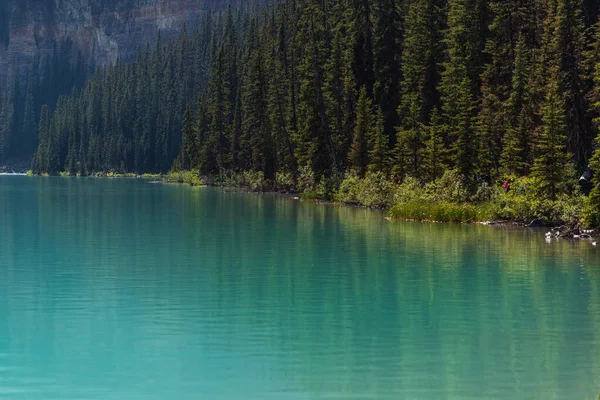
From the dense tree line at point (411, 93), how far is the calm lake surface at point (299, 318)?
1319 centimetres

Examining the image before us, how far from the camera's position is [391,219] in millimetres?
48250

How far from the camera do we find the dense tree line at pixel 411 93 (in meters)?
47.6

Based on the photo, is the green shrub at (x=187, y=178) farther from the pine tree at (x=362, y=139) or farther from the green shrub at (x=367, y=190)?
the green shrub at (x=367, y=190)

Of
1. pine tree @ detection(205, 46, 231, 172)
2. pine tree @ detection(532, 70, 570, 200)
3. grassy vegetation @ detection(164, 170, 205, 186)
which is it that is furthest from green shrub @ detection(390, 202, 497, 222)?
grassy vegetation @ detection(164, 170, 205, 186)

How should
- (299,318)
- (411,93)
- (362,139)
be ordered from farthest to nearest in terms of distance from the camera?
(411,93) → (362,139) → (299,318)

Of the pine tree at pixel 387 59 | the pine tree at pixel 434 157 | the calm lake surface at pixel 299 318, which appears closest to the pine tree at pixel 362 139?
the pine tree at pixel 387 59

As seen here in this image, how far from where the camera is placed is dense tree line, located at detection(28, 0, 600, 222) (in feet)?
156

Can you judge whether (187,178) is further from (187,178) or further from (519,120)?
(519,120)

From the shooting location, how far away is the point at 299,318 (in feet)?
62.8

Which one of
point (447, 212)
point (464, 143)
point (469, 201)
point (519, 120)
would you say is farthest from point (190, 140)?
point (447, 212)

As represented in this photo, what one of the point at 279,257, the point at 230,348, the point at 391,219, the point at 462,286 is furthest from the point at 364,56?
the point at 230,348

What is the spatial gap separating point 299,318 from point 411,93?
166 ft

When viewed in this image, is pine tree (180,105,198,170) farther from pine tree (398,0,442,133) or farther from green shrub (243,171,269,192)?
pine tree (398,0,442,133)

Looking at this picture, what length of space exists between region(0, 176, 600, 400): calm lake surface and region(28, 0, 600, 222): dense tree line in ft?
43.3
